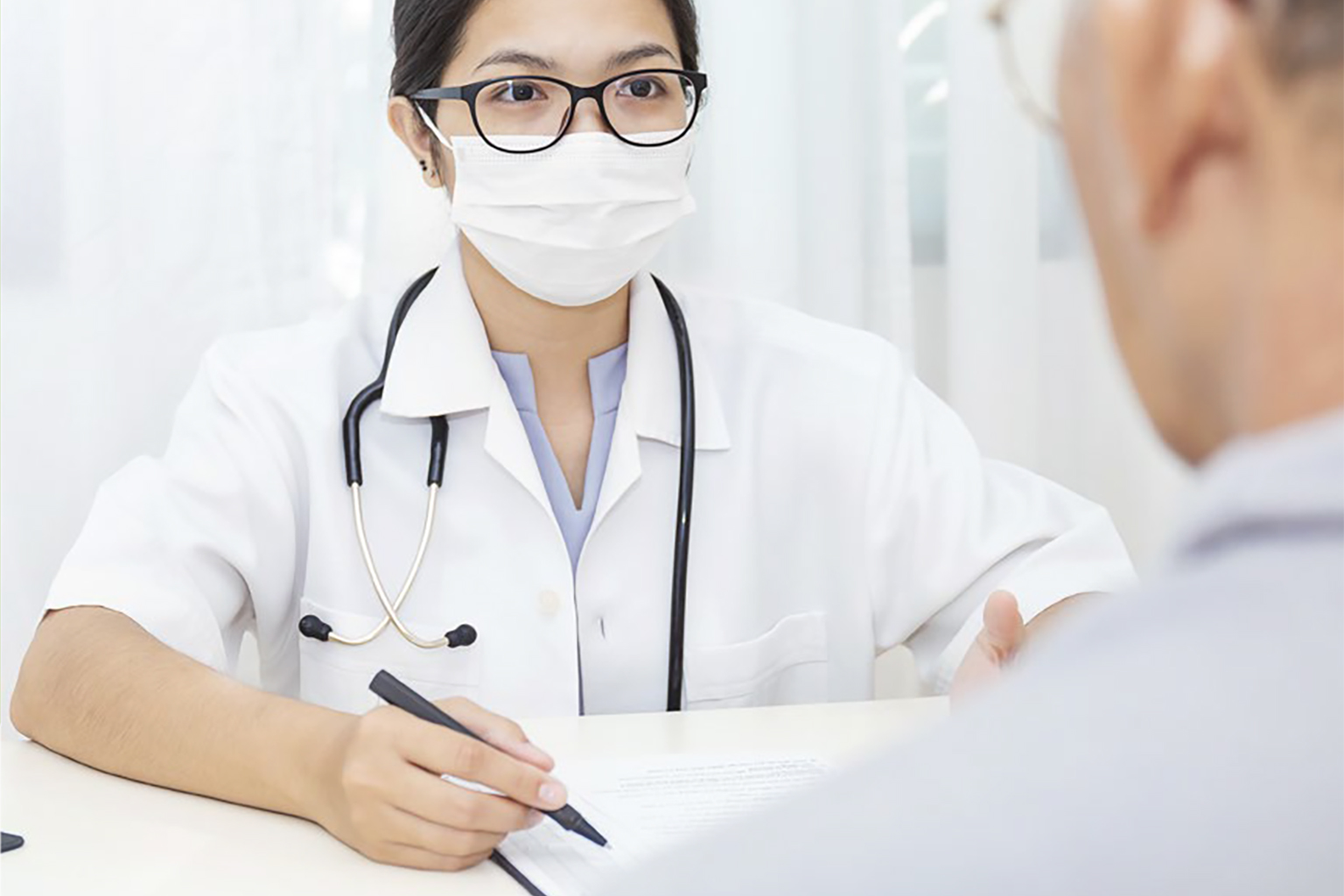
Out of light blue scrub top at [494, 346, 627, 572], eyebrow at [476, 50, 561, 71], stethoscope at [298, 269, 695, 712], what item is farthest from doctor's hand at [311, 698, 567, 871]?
eyebrow at [476, 50, 561, 71]

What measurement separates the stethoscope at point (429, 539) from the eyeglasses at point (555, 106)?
0.22m

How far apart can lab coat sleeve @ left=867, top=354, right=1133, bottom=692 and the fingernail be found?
529mm

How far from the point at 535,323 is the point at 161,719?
1.73 ft

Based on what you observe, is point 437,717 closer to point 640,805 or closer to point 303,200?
A: point 640,805

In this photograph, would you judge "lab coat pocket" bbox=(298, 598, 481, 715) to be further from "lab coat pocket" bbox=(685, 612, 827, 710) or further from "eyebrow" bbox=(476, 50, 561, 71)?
"eyebrow" bbox=(476, 50, 561, 71)

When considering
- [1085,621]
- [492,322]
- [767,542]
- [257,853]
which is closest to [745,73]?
[492,322]

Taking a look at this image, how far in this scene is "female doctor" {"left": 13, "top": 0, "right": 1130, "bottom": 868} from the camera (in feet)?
4.20

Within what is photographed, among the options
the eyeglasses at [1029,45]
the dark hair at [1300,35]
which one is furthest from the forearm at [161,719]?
the dark hair at [1300,35]

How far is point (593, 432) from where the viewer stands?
1.39 metres

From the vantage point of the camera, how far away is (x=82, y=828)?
94cm

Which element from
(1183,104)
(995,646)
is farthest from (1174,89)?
(995,646)

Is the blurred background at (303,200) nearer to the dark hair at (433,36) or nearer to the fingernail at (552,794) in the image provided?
the dark hair at (433,36)

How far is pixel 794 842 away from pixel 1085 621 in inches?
3.1

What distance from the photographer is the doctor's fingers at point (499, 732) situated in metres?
0.90
